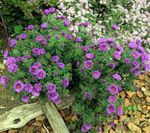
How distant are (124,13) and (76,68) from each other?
1.47 meters

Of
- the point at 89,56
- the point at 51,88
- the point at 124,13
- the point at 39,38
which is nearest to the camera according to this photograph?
the point at 51,88

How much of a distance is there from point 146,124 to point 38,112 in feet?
3.33

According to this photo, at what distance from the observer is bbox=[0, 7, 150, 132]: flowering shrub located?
3037 millimetres

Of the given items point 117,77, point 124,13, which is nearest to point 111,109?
point 117,77

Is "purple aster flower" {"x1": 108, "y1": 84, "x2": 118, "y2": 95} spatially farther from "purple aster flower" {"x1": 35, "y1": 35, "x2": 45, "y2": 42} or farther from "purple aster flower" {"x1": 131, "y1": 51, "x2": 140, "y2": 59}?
"purple aster flower" {"x1": 35, "y1": 35, "x2": 45, "y2": 42}

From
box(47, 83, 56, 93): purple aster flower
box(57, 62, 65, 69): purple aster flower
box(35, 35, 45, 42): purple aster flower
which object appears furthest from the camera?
box(35, 35, 45, 42): purple aster flower

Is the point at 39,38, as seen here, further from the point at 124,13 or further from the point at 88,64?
the point at 124,13

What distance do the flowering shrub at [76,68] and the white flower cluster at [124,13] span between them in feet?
2.67

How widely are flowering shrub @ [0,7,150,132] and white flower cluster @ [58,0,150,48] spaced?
814 mm

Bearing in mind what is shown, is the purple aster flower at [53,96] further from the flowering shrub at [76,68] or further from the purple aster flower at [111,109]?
the purple aster flower at [111,109]

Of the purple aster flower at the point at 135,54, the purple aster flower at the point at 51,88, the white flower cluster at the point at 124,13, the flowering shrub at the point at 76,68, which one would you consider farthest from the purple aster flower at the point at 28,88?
the white flower cluster at the point at 124,13

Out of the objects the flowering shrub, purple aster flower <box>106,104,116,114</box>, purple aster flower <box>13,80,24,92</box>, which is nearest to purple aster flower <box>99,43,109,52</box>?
the flowering shrub

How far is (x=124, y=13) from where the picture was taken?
4.48m

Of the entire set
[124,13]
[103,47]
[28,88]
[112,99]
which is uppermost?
[103,47]
